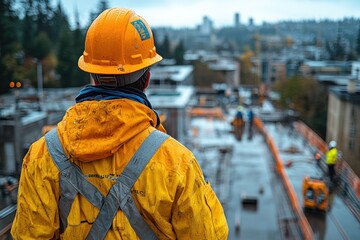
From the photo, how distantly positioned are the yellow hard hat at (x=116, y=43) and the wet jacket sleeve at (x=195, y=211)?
59cm

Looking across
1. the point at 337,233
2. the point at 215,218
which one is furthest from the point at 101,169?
the point at 337,233

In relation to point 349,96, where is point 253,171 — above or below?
below

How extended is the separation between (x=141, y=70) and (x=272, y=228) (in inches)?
419

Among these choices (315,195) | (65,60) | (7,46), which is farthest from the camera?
(65,60)

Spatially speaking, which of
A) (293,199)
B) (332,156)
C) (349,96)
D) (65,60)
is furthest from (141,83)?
(65,60)

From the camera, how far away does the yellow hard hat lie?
6.26 ft

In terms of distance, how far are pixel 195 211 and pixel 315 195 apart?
1073 cm

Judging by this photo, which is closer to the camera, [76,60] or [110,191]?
[110,191]

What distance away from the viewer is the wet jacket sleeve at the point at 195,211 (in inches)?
70.1

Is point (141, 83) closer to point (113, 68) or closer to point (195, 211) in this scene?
point (113, 68)

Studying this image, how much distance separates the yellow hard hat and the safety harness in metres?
0.38

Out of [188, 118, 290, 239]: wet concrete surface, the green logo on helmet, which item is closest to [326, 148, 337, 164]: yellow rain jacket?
[188, 118, 290, 239]: wet concrete surface

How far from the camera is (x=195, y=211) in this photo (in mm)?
1798

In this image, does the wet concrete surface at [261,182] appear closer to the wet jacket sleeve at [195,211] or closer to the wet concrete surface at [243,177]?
the wet concrete surface at [243,177]
